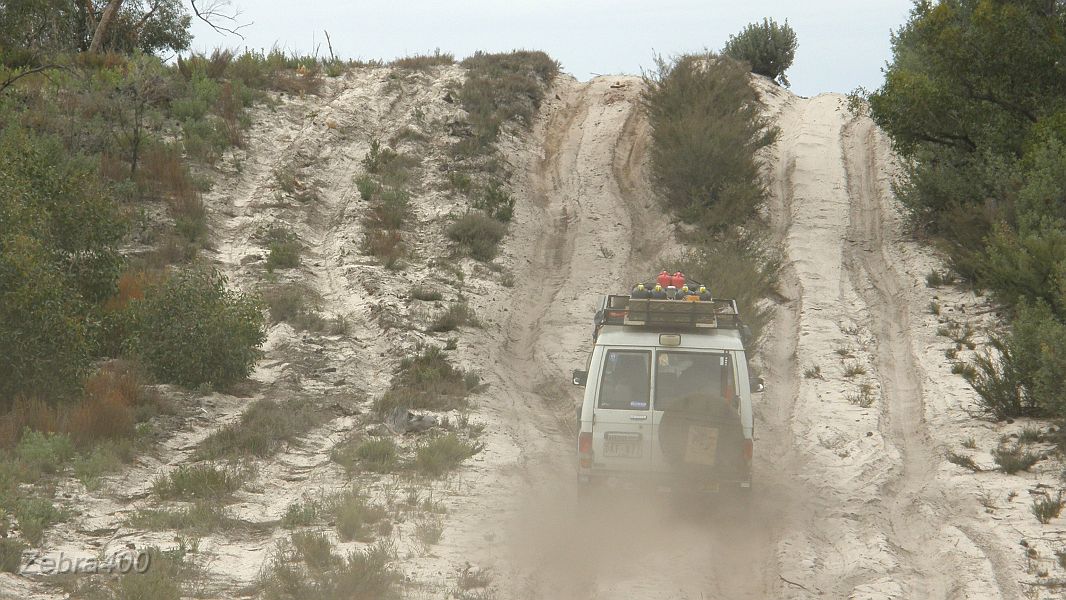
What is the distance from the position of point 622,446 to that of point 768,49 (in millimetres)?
29081

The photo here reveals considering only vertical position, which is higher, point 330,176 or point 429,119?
point 429,119

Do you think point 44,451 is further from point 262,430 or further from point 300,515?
point 300,515

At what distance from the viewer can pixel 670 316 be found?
10.4 metres

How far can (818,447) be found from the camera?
1258cm

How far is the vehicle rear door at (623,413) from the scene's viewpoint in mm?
9578

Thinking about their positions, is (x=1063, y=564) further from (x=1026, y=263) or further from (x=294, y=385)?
(x=294, y=385)

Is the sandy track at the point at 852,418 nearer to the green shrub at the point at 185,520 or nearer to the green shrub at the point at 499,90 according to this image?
the green shrub at the point at 185,520

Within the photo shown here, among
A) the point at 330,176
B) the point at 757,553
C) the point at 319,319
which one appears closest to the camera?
the point at 757,553

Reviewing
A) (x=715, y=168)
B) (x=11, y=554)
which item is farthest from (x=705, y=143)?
(x=11, y=554)

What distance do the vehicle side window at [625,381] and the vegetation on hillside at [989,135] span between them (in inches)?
282

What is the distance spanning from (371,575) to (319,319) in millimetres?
8792

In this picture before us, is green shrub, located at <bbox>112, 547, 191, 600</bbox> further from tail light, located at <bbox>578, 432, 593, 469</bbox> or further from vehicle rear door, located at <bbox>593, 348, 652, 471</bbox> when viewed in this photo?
vehicle rear door, located at <bbox>593, 348, 652, 471</bbox>

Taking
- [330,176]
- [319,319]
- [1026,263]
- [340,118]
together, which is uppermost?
[340,118]

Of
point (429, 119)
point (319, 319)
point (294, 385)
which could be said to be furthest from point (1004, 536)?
point (429, 119)
